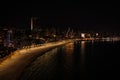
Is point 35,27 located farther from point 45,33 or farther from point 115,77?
point 115,77

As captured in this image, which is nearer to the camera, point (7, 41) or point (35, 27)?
point (7, 41)

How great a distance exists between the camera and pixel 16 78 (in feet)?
60.2

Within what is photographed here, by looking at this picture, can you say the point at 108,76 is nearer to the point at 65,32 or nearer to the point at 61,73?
the point at 61,73

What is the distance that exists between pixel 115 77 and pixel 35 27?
262 feet

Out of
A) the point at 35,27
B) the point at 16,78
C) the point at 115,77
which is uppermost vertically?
the point at 35,27

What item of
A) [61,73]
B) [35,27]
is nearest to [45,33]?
[35,27]

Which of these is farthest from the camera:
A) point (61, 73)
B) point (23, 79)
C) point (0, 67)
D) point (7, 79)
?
point (61, 73)

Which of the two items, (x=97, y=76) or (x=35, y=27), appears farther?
(x=35, y=27)

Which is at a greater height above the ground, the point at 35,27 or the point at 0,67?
the point at 35,27

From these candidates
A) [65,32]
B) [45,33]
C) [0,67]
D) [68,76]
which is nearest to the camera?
[0,67]

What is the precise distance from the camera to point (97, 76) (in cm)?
2767

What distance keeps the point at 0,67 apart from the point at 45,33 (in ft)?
317

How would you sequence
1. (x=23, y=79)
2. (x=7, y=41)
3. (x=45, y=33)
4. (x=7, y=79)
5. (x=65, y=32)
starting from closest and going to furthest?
(x=7, y=79) → (x=23, y=79) → (x=7, y=41) → (x=45, y=33) → (x=65, y=32)

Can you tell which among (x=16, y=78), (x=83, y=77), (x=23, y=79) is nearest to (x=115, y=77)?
(x=83, y=77)
